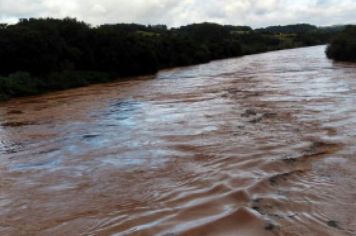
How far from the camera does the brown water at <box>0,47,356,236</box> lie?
5.81 metres

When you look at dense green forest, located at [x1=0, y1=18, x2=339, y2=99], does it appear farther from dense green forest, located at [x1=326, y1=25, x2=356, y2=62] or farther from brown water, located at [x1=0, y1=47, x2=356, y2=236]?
brown water, located at [x1=0, y1=47, x2=356, y2=236]

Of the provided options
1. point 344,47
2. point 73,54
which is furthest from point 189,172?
point 344,47

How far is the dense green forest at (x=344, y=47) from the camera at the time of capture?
38.0 meters

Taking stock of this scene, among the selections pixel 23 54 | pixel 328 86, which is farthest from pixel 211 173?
pixel 23 54

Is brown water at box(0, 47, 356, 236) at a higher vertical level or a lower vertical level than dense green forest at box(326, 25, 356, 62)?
lower

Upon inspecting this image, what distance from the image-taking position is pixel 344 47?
130 ft

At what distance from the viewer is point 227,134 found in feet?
36.6

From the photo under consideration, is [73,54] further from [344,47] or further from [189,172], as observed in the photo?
[189,172]

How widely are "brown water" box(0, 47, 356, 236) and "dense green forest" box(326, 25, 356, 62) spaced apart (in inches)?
934

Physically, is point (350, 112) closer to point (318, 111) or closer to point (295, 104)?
point (318, 111)

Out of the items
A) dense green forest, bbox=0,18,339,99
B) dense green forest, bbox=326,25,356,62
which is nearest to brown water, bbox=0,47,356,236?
dense green forest, bbox=0,18,339,99

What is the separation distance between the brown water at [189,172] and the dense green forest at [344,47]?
934 inches

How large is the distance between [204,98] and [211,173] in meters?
12.0

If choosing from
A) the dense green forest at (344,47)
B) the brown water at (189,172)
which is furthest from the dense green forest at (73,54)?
the brown water at (189,172)
